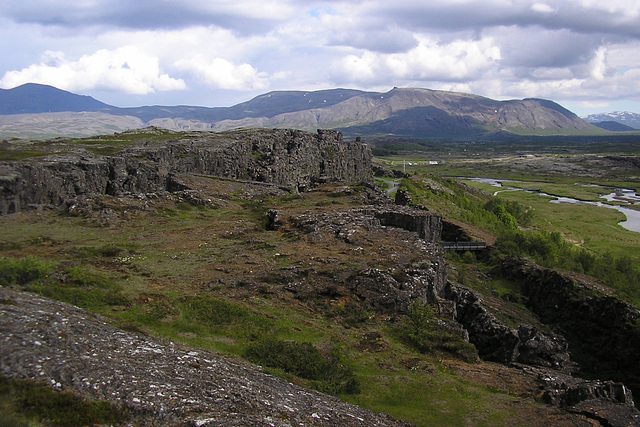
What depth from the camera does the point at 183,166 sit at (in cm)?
9012

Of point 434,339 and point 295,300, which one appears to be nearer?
point 434,339

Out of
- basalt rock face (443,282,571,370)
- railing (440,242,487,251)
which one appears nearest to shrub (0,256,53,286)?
basalt rock face (443,282,571,370)

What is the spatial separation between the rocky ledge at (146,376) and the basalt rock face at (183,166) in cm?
3900

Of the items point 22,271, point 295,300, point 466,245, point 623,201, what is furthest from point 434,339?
point 623,201

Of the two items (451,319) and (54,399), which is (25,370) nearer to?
(54,399)

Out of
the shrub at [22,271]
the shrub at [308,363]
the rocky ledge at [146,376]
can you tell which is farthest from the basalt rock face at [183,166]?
the shrub at [308,363]

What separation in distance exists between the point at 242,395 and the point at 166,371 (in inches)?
113

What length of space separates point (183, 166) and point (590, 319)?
2893 inches

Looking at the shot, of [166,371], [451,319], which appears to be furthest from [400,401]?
[451,319]

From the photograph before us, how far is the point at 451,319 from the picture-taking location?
3441cm

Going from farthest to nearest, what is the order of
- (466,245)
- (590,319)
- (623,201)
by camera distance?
(623,201) → (466,245) → (590,319)

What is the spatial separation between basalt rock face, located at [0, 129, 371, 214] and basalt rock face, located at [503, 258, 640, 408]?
55354 mm

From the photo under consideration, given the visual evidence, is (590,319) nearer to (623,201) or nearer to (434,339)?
(434,339)

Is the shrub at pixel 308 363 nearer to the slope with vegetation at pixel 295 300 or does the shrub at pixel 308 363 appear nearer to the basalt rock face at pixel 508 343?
the slope with vegetation at pixel 295 300
